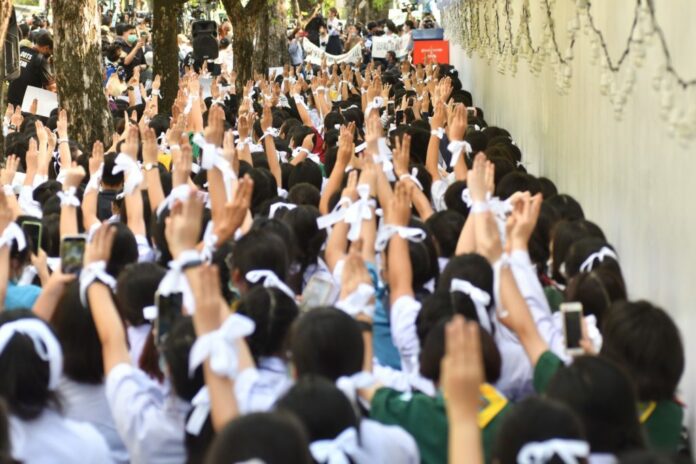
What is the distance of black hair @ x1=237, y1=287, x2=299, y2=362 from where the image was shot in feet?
14.1

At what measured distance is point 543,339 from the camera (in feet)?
14.6

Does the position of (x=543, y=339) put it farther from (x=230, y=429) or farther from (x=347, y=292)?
(x=230, y=429)

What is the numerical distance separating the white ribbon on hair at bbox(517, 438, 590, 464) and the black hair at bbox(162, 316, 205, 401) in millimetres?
1276

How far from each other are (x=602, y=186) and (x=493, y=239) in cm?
384

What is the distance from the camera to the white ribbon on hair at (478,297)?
14.9ft

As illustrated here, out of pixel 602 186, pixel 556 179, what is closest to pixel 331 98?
pixel 556 179

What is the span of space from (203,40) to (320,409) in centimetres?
2206

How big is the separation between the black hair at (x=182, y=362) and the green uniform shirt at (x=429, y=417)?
56 centimetres

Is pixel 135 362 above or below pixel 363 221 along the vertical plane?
below

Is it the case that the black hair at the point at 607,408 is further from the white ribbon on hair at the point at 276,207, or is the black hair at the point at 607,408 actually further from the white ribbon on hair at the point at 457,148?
the white ribbon on hair at the point at 457,148

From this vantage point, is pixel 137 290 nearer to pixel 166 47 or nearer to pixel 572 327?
pixel 572 327

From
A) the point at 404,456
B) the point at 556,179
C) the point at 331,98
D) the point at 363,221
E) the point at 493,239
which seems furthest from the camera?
the point at 331,98

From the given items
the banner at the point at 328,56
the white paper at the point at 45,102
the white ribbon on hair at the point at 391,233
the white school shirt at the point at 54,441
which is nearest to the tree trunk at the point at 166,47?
the white paper at the point at 45,102

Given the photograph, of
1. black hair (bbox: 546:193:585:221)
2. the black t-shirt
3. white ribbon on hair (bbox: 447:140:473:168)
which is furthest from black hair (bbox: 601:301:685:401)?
the black t-shirt
